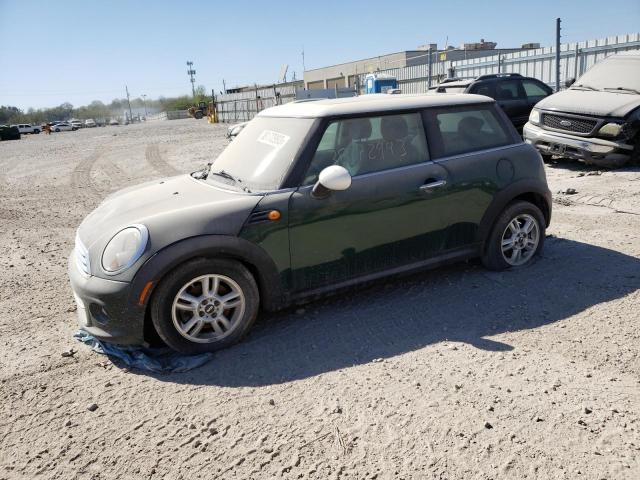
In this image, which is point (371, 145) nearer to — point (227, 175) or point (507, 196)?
point (227, 175)

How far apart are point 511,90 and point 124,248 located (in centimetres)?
1146

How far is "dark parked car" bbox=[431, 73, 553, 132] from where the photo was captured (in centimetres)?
1217

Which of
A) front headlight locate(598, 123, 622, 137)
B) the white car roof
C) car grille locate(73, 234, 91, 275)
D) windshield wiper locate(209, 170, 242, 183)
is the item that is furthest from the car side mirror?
front headlight locate(598, 123, 622, 137)

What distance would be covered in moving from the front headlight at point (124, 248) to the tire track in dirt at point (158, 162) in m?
9.09

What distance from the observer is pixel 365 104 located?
4199 millimetres

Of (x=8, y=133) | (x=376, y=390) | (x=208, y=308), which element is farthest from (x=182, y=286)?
(x=8, y=133)

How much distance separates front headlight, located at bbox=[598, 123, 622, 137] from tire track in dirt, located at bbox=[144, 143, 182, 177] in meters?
8.96

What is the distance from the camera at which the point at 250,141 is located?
4.39 metres

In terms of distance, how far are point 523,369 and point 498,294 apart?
3.89 ft

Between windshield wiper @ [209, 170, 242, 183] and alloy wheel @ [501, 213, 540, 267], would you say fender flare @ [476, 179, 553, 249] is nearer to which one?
alloy wheel @ [501, 213, 540, 267]

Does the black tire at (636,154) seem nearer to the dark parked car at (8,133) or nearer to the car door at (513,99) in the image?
the car door at (513,99)

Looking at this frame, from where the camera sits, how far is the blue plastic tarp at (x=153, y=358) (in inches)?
135

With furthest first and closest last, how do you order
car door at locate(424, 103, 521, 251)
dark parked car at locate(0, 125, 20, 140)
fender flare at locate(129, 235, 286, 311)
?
dark parked car at locate(0, 125, 20, 140)
car door at locate(424, 103, 521, 251)
fender flare at locate(129, 235, 286, 311)

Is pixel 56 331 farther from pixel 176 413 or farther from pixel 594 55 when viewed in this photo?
pixel 594 55
